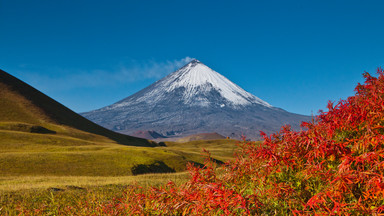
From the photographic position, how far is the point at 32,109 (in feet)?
329

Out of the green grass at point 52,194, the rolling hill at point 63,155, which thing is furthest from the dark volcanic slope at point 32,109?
the green grass at point 52,194

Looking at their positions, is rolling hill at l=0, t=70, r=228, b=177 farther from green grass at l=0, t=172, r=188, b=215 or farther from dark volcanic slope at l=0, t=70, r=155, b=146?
green grass at l=0, t=172, r=188, b=215

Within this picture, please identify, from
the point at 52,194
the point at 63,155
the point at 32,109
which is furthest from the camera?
the point at 32,109

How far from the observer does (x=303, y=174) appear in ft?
→ 14.7

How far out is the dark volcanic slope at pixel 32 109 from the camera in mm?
91463

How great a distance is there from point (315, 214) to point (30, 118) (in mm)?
104928

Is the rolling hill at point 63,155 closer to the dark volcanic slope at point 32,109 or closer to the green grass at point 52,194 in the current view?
the dark volcanic slope at point 32,109

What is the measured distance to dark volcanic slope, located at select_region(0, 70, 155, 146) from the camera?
300ft

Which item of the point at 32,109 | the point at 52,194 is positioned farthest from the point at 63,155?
the point at 32,109

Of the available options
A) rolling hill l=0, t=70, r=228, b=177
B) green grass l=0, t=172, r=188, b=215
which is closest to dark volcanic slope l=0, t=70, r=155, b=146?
rolling hill l=0, t=70, r=228, b=177

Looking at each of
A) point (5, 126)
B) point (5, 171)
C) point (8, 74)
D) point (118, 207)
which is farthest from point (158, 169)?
point (8, 74)

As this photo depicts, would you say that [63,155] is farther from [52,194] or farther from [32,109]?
[32,109]

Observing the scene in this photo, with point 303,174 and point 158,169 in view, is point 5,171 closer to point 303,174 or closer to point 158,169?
point 158,169

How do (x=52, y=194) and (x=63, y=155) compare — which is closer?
(x=52, y=194)
